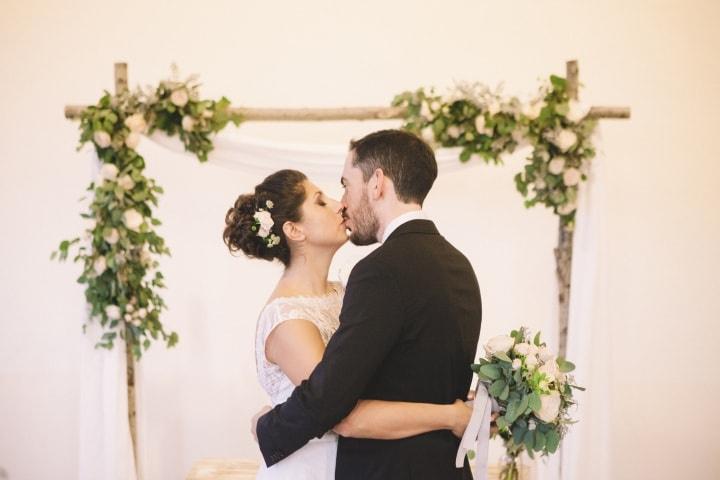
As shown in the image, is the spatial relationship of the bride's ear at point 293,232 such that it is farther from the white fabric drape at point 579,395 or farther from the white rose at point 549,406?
the white fabric drape at point 579,395

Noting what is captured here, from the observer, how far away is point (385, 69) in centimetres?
506

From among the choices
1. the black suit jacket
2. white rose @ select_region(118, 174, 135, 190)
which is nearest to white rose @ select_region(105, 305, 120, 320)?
white rose @ select_region(118, 174, 135, 190)

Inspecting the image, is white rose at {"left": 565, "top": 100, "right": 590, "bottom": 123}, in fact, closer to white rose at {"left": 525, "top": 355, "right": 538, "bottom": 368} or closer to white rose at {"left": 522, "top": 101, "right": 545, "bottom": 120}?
white rose at {"left": 522, "top": 101, "right": 545, "bottom": 120}

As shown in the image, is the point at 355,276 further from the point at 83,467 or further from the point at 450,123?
the point at 83,467

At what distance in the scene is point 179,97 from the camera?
3.46 meters

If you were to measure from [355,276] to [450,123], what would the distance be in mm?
2079

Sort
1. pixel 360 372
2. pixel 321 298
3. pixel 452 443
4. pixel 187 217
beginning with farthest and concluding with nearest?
1. pixel 187 217
2. pixel 321 298
3. pixel 452 443
4. pixel 360 372

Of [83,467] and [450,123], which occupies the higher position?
[450,123]

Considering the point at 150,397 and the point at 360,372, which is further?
the point at 150,397

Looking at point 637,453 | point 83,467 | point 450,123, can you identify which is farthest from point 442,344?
point 637,453

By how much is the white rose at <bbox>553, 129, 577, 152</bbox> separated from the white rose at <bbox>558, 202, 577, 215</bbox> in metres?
0.29

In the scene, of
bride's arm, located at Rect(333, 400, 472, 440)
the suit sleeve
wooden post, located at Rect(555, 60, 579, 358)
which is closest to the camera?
the suit sleeve

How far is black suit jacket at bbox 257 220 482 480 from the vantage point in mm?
1650

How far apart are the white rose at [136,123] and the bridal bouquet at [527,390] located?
223cm
